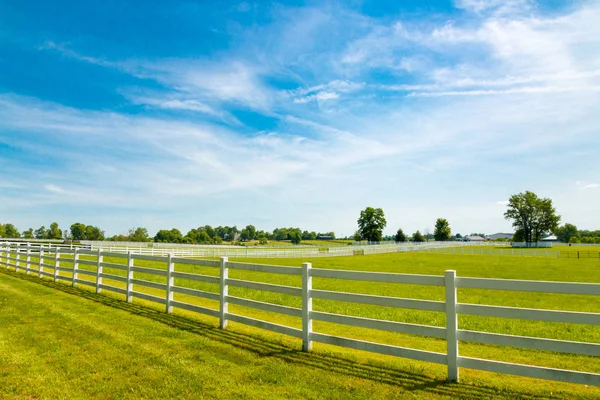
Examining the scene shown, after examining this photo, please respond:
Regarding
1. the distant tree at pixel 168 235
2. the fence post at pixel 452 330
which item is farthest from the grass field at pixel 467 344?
the distant tree at pixel 168 235

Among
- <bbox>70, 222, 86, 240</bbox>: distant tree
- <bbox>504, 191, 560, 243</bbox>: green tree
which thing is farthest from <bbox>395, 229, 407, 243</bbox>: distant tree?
<bbox>70, 222, 86, 240</bbox>: distant tree

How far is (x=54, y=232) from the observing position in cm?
16088

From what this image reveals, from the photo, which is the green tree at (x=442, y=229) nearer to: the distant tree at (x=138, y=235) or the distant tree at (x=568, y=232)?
the distant tree at (x=568, y=232)

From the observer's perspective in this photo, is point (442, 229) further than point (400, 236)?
Yes

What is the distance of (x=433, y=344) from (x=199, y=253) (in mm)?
38370

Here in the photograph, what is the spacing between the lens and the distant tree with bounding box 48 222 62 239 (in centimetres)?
15723

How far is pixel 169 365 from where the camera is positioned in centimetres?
624

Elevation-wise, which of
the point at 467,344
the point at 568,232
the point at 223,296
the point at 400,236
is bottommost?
the point at 400,236

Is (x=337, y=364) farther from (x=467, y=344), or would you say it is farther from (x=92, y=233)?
(x=92, y=233)

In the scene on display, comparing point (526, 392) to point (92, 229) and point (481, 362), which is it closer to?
point (481, 362)

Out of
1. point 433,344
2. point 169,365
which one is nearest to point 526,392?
point 433,344

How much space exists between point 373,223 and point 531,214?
46848 mm

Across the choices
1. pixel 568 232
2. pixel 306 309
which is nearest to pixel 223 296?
pixel 306 309

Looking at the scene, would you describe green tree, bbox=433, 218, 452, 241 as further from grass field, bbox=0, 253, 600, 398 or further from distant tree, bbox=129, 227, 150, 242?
grass field, bbox=0, 253, 600, 398
